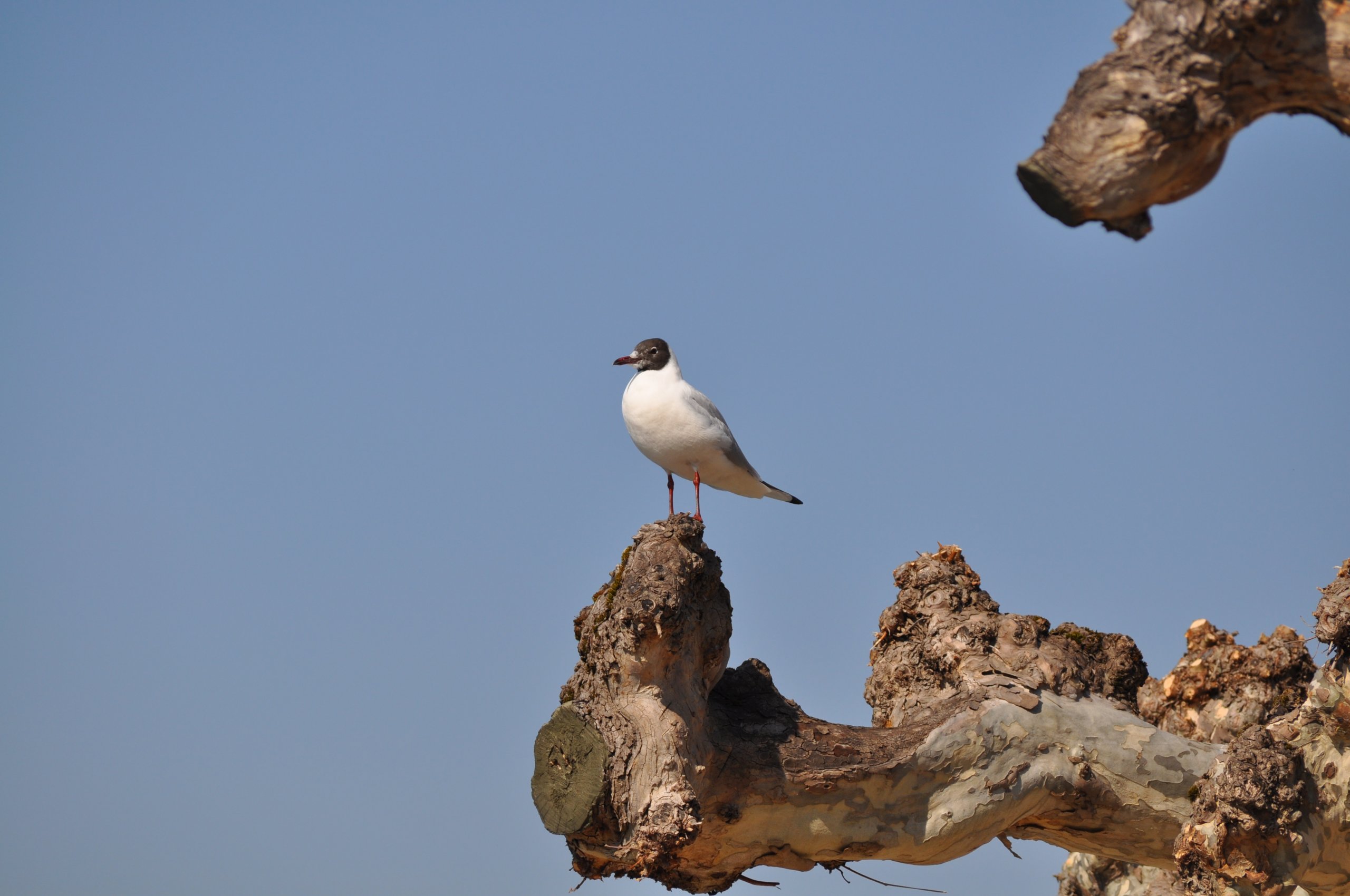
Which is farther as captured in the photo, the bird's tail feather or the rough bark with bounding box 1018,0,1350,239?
the bird's tail feather

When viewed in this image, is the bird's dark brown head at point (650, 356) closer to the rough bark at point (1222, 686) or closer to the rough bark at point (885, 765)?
the rough bark at point (885, 765)

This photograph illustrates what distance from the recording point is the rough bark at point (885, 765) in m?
6.63

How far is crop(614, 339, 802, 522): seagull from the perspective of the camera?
32.0 ft

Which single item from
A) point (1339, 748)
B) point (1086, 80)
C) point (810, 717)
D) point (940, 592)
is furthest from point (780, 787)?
point (1086, 80)

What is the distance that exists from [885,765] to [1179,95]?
4147 millimetres

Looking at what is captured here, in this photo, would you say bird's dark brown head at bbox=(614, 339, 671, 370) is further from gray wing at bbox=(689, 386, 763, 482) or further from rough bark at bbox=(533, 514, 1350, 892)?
rough bark at bbox=(533, 514, 1350, 892)

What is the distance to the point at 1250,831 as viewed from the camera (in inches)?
283

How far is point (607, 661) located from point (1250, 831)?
13.1 feet

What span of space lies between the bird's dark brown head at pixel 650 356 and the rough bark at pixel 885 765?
3.20 meters

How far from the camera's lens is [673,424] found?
31.9ft

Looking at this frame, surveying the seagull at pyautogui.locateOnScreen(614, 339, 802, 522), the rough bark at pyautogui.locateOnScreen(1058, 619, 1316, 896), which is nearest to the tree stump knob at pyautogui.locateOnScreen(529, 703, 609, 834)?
the seagull at pyautogui.locateOnScreen(614, 339, 802, 522)

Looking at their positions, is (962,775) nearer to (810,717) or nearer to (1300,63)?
(810,717)

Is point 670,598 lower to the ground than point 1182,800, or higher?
higher

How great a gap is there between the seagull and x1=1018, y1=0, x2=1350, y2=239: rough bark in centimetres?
515
